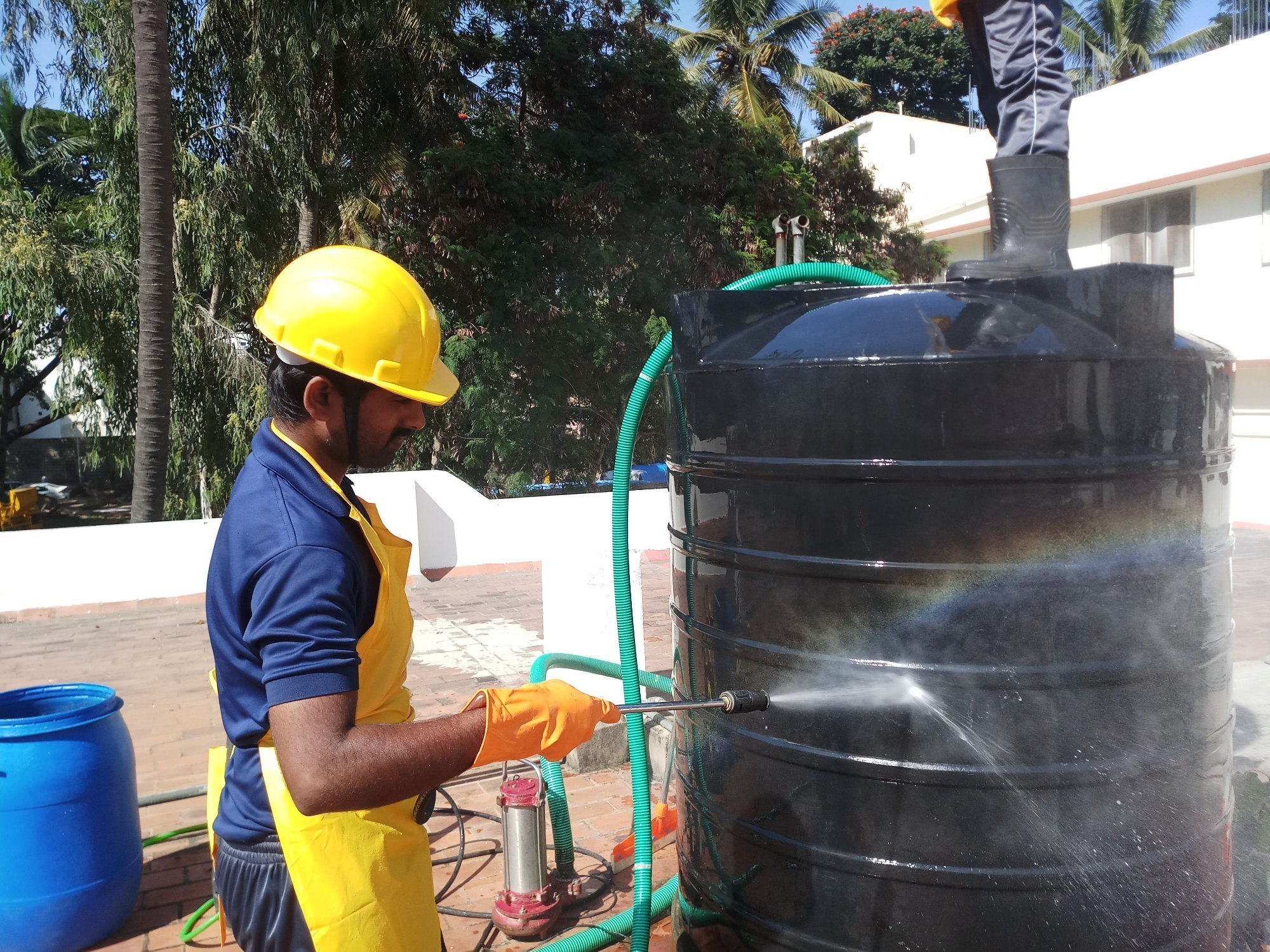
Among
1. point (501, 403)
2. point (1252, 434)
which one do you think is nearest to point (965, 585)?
point (501, 403)

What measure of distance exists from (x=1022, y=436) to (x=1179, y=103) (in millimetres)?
16507

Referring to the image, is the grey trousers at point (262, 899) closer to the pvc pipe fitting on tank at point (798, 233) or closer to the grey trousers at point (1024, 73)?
the pvc pipe fitting on tank at point (798, 233)

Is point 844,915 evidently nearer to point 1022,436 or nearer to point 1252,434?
point 1022,436

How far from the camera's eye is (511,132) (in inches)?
587

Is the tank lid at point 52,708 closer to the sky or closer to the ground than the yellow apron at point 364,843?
closer to the ground

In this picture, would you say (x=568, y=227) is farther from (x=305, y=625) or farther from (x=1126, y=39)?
(x=1126, y=39)

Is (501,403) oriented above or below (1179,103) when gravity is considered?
below

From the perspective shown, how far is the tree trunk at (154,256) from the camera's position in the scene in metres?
9.73

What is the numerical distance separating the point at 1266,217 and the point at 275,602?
16.3 metres

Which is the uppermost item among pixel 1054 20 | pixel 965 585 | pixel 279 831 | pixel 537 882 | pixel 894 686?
pixel 1054 20

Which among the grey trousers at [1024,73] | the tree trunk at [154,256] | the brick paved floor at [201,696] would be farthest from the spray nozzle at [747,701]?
the tree trunk at [154,256]

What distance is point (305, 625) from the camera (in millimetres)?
1500

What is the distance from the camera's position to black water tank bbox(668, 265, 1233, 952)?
5.25 ft

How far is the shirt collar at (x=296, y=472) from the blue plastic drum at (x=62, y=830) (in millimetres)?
→ 2076
